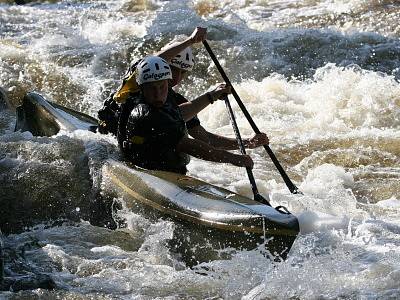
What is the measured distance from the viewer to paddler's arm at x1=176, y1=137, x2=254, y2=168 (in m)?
5.92

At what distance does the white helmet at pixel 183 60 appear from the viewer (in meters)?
6.78

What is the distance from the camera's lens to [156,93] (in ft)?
19.5

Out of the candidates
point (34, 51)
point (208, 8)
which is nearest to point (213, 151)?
point (34, 51)

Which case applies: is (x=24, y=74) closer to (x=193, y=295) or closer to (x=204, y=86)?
(x=204, y=86)

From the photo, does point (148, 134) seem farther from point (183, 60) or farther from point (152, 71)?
point (183, 60)

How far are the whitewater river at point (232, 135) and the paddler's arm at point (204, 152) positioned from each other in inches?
15.2

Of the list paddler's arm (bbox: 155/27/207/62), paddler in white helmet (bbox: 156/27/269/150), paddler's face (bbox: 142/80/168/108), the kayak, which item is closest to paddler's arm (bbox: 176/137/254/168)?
the kayak

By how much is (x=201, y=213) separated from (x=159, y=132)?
84 cm

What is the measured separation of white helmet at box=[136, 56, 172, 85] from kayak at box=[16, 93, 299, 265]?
693 millimetres

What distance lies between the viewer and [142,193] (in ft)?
19.3

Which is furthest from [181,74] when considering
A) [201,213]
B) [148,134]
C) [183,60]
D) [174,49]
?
[201,213]

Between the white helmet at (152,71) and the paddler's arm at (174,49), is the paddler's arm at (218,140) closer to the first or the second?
the paddler's arm at (174,49)

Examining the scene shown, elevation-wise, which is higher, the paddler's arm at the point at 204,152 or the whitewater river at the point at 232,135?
the paddler's arm at the point at 204,152

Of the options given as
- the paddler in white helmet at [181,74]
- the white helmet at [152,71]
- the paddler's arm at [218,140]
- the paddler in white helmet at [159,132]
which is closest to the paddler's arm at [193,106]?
the paddler in white helmet at [181,74]
